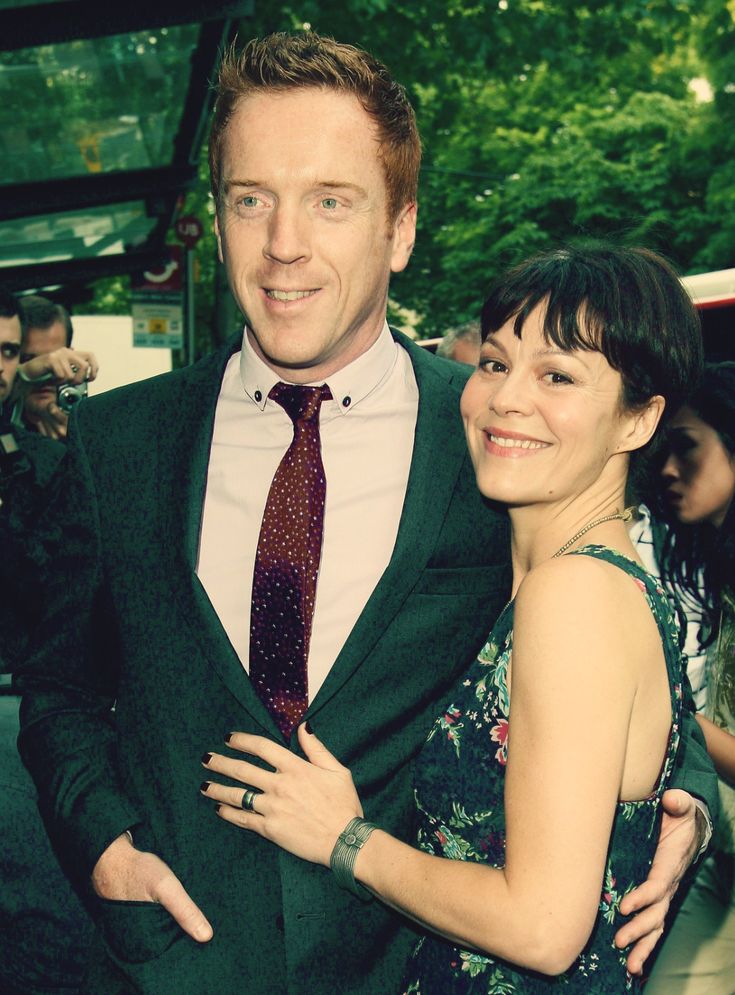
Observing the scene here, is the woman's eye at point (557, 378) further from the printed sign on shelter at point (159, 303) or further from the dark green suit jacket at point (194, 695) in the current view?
the printed sign on shelter at point (159, 303)

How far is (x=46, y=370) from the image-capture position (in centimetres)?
561

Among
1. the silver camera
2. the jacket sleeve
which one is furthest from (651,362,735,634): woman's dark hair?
the silver camera

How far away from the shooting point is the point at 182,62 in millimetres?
6465

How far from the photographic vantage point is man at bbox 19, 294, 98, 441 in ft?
18.3

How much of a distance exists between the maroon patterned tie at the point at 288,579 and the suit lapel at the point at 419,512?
0.10m

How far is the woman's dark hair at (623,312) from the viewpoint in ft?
7.00

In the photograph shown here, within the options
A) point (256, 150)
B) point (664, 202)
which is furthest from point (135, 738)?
point (664, 202)

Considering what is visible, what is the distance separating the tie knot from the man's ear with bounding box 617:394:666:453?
682 mm

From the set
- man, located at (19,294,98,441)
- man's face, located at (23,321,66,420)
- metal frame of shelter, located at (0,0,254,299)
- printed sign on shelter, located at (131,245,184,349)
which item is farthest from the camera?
printed sign on shelter, located at (131,245,184,349)

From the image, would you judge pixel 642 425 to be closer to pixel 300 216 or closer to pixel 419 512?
pixel 419 512

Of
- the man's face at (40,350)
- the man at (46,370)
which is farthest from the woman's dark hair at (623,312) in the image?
the man's face at (40,350)

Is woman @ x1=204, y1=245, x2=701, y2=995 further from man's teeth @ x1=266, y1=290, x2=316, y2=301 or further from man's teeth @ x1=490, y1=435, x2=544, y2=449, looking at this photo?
man's teeth @ x1=266, y1=290, x2=316, y2=301

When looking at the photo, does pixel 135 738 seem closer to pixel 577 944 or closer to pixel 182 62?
pixel 577 944

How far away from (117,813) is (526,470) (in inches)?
43.3
